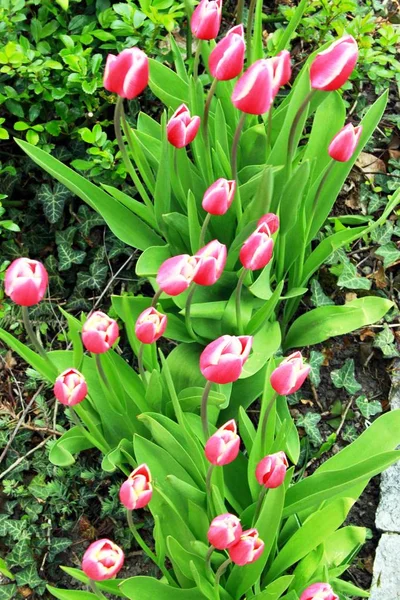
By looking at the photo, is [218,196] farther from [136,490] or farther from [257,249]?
[136,490]

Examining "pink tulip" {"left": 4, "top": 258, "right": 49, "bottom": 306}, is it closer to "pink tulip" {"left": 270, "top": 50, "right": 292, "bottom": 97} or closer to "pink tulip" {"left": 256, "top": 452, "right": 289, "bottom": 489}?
"pink tulip" {"left": 256, "top": 452, "right": 289, "bottom": 489}

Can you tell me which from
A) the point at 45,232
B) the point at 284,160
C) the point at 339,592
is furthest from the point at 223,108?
the point at 339,592

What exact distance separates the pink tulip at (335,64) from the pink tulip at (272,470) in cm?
69

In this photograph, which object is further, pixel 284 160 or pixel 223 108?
pixel 223 108

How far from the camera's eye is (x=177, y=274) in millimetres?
1258

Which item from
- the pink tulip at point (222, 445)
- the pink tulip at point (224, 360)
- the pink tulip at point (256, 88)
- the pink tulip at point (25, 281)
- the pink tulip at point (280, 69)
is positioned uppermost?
the pink tulip at point (256, 88)

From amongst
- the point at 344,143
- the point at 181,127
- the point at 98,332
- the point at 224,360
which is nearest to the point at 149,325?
the point at 98,332

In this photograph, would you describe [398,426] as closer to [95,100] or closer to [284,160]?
[284,160]

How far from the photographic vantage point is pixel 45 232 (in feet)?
7.94

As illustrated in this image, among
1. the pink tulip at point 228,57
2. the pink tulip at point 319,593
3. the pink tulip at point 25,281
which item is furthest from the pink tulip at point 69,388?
the pink tulip at point 228,57

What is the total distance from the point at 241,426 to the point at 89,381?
0.38 metres

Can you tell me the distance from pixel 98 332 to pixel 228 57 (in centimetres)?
59

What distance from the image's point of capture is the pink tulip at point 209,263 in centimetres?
127

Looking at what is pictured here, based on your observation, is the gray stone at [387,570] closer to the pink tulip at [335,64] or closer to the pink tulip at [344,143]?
the pink tulip at [344,143]
